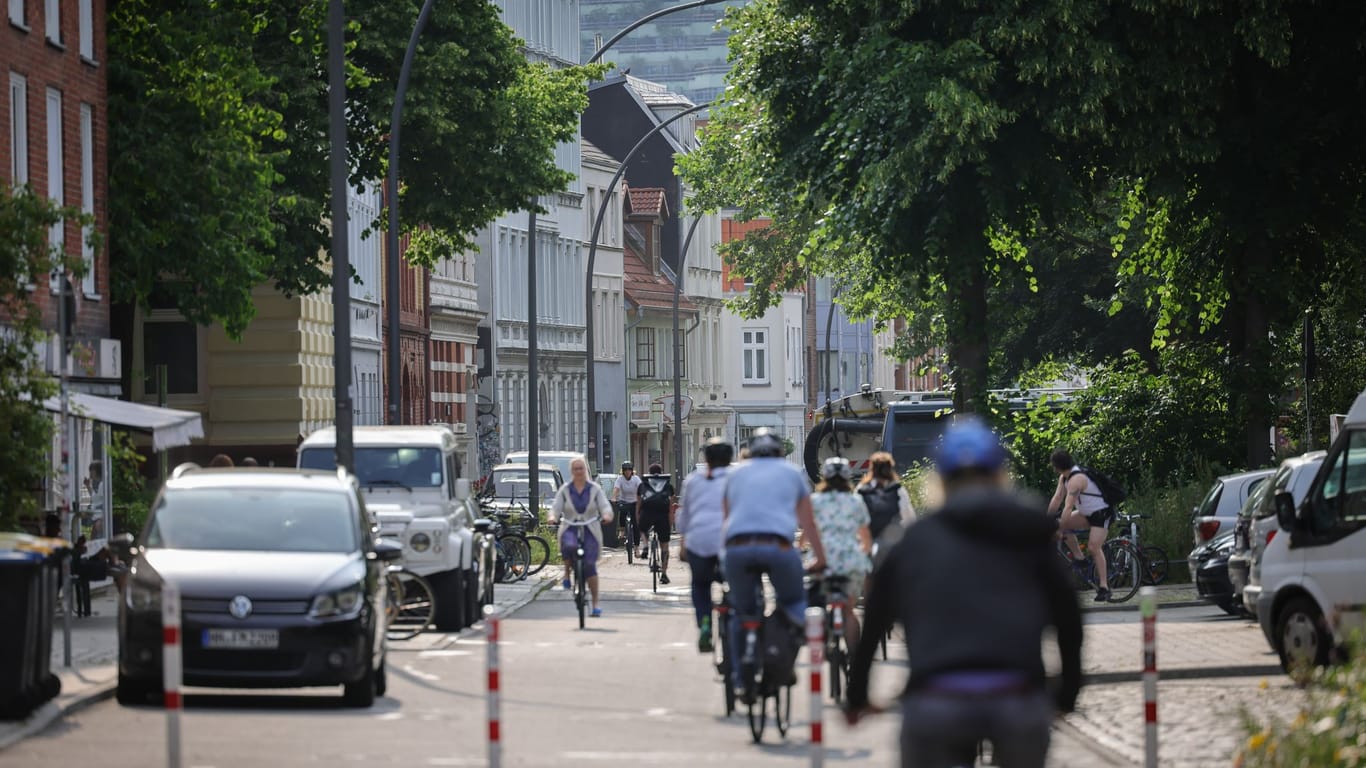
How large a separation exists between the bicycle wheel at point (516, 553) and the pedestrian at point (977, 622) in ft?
98.5

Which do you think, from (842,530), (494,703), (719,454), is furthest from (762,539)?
(494,703)

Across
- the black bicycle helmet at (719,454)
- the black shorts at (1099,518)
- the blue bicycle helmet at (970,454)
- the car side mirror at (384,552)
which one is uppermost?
the blue bicycle helmet at (970,454)

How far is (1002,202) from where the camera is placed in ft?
105

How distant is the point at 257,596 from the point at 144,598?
75 centimetres

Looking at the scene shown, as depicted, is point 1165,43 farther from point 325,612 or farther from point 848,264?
point 848,264

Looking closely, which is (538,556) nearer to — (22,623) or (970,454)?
(22,623)

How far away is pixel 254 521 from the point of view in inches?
715

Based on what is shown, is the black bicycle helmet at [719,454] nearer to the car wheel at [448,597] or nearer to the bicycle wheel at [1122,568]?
the car wheel at [448,597]

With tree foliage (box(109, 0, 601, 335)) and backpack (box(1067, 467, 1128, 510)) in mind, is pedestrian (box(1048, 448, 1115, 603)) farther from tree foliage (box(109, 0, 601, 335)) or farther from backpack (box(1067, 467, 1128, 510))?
tree foliage (box(109, 0, 601, 335))

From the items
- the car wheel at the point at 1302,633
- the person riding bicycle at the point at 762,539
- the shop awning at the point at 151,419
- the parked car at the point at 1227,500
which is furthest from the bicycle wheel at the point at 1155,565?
the person riding bicycle at the point at 762,539

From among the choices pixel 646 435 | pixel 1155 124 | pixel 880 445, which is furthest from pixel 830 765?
pixel 646 435

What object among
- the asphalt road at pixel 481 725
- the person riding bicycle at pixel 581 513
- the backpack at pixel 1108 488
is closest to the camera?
the asphalt road at pixel 481 725

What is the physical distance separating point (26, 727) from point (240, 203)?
2041 cm

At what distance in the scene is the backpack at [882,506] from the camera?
2059 centimetres
